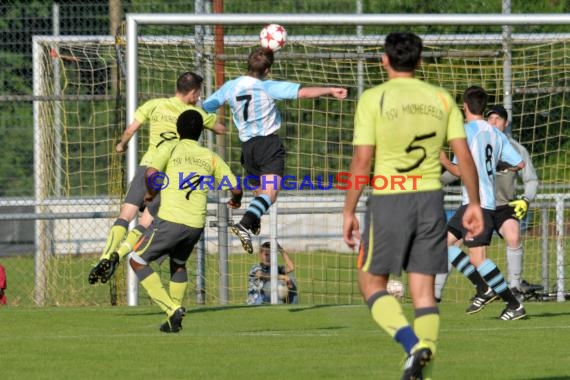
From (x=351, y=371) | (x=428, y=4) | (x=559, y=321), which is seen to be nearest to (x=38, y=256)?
(x=559, y=321)

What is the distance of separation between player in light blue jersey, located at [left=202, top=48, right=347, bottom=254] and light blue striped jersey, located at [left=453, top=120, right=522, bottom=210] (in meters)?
1.89

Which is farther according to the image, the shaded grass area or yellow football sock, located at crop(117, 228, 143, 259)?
the shaded grass area

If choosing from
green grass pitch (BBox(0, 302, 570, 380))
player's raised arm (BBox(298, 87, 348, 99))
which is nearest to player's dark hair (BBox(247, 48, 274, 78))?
player's raised arm (BBox(298, 87, 348, 99))

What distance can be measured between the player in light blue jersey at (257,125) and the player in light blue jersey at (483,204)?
1.70 m

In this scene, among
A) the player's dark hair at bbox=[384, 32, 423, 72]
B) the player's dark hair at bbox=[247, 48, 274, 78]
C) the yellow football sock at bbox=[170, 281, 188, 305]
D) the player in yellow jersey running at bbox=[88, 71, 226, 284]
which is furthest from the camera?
the player's dark hair at bbox=[247, 48, 274, 78]

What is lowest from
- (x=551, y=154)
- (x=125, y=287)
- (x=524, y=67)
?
(x=125, y=287)

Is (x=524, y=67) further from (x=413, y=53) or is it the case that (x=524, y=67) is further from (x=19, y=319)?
(x=413, y=53)

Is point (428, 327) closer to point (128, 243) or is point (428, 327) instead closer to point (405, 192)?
point (405, 192)

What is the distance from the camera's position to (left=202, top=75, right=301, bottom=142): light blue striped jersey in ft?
39.5

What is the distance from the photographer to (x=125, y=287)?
47.5 ft

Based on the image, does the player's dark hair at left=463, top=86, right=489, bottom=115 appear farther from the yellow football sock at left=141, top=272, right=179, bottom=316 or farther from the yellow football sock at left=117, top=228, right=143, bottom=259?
the yellow football sock at left=141, top=272, right=179, bottom=316

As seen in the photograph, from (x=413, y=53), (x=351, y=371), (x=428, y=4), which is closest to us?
(x=413, y=53)

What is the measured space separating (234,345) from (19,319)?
303 centimetres

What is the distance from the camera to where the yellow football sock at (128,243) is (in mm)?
11203
